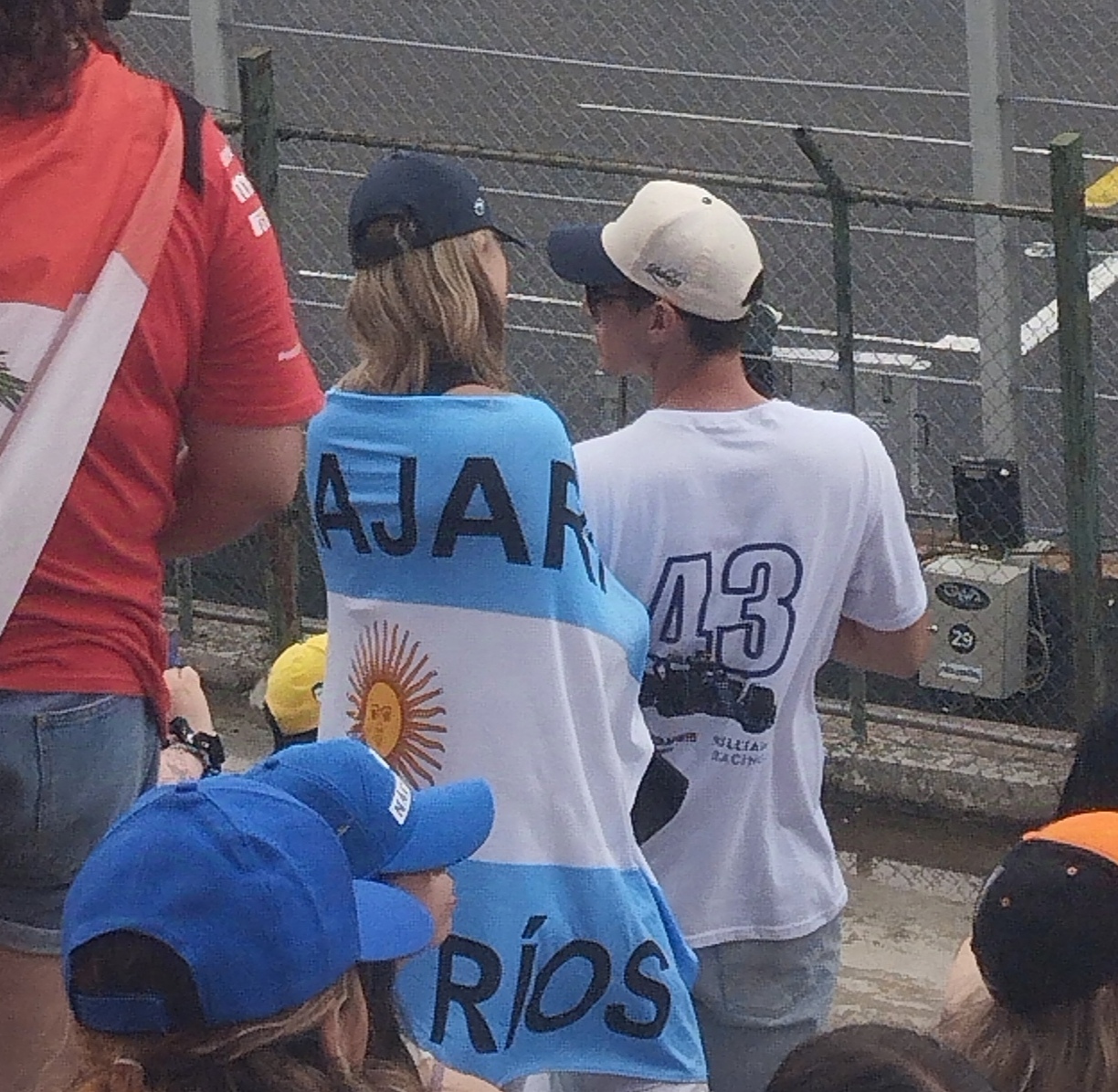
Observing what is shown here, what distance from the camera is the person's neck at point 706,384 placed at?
309 centimetres

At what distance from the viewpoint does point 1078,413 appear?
5168 mm

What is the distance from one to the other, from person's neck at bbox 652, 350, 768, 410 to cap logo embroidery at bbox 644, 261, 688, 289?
0.10m

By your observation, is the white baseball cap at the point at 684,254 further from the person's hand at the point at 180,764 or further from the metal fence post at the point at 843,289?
the metal fence post at the point at 843,289

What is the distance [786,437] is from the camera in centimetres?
305

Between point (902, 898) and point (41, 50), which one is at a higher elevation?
point (41, 50)

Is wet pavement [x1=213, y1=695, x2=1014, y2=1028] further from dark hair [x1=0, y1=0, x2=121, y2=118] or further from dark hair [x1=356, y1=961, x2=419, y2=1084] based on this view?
dark hair [x1=0, y1=0, x2=121, y2=118]

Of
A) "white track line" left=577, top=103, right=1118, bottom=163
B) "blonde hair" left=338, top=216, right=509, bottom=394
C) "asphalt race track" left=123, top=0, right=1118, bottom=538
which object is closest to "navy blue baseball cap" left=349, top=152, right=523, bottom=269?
"blonde hair" left=338, top=216, right=509, bottom=394

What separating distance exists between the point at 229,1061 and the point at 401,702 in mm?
911

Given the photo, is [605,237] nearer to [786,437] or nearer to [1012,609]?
[786,437]

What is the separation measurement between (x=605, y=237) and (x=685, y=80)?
11.6 metres

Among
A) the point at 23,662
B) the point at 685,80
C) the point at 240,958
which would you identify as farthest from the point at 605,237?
the point at 685,80

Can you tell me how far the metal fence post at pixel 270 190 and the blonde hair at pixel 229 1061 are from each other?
385 cm

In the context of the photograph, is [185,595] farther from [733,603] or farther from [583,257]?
[733,603]

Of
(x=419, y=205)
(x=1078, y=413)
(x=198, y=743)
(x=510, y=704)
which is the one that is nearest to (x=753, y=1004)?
(x=510, y=704)
